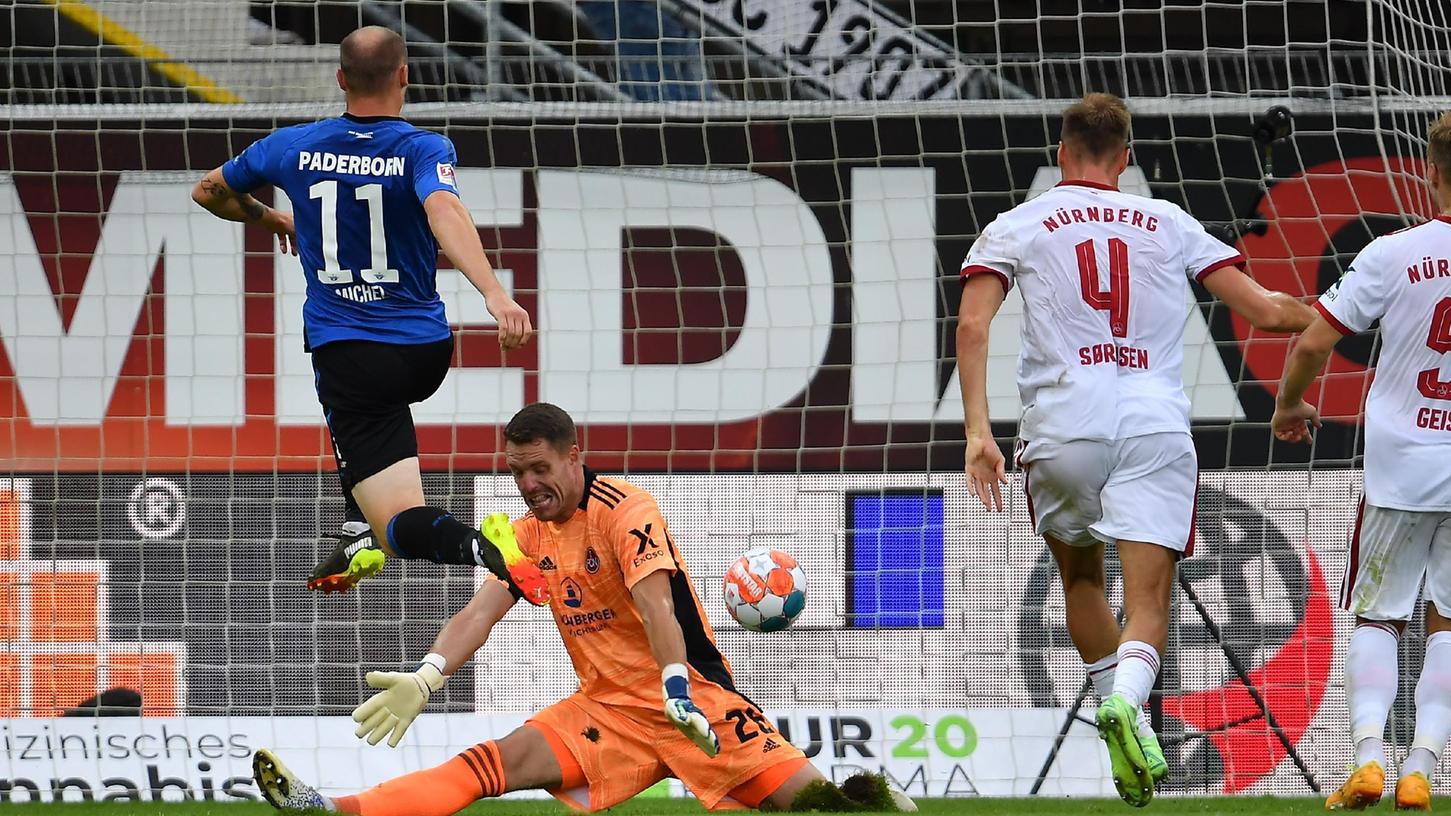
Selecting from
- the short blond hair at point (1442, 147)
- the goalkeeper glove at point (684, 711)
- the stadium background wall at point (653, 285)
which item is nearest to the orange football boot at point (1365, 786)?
the short blond hair at point (1442, 147)

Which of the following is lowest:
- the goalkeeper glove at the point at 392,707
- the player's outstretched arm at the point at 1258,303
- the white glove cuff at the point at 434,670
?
the goalkeeper glove at the point at 392,707

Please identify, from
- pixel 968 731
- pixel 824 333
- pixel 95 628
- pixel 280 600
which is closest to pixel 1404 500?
pixel 968 731

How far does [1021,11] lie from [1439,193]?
3779 mm

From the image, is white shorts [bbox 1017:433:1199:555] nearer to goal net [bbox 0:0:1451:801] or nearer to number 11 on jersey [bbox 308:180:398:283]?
number 11 on jersey [bbox 308:180:398:283]

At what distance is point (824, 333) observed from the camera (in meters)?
8.09

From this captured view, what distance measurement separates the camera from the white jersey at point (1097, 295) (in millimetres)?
4633

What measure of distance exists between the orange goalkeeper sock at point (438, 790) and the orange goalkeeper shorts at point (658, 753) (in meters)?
0.24

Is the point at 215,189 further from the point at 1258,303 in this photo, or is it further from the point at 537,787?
the point at 1258,303

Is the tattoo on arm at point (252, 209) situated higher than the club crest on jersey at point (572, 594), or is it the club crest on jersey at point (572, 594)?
the tattoo on arm at point (252, 209)

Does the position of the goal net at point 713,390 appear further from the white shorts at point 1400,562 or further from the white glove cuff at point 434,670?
the white glove cuff at point 434,670

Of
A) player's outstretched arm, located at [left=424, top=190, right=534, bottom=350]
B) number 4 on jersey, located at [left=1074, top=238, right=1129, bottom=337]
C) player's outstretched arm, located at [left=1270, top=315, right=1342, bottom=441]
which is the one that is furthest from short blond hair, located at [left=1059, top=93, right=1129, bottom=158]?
player's outstretched arm, located at [left=424, top=190, right=534, bottom=350]

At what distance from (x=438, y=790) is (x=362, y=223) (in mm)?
1586

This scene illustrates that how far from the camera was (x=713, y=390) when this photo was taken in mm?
8125

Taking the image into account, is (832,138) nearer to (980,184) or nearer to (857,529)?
(980,184)
